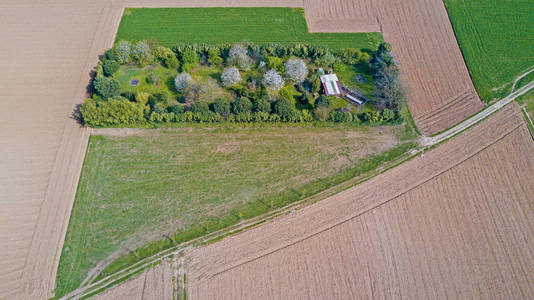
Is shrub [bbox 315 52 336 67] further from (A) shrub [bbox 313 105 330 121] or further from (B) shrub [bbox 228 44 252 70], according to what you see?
(B) shrub [bbox 228 44 252 70]

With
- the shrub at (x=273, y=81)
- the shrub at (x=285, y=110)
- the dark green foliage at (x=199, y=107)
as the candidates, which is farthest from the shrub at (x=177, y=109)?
the shrub at (x=285, y=110)

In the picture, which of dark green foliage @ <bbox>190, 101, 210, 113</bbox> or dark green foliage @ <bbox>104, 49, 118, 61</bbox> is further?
dark green foliage @ <bbox>104, 49, 118, 61</bbox>

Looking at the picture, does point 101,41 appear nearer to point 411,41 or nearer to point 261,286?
point 261,286

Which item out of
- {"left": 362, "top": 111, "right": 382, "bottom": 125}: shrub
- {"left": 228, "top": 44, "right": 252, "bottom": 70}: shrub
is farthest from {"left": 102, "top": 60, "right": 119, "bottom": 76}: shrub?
{"left": 362, "top": 111, "right": 382, "bottom": 125}: shrub

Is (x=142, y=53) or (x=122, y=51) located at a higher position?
(x=122, y=51)

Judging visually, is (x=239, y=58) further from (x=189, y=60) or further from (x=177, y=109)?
(x=177, y=109)

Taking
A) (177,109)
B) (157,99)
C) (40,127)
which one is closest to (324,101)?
(177,109)
